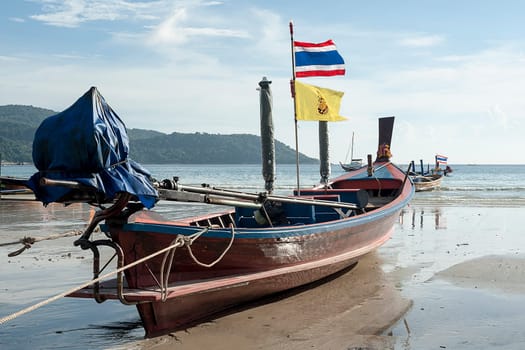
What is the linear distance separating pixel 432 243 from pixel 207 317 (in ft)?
25.7

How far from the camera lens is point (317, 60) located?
1226cm

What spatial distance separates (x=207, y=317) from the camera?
732cm

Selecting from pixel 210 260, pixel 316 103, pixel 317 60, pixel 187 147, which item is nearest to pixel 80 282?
pixel 210 260

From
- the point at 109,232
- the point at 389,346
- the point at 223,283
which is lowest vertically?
the point at 389,346

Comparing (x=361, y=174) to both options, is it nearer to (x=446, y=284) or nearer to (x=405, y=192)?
(x=405, y=192)

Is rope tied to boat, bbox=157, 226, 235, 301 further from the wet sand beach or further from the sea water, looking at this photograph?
the sea water

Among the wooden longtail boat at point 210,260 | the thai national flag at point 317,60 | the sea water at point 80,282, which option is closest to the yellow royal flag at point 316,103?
the thai national flag at point 317,60

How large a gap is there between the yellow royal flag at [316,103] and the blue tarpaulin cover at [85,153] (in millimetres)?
6012

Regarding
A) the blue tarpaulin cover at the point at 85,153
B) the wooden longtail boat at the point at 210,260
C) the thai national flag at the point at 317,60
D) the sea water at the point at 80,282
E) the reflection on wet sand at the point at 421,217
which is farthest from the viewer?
the reflection on wet sand at the point at 421,217

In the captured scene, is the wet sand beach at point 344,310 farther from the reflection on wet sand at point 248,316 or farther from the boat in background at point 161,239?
the boat in background at point 161,239

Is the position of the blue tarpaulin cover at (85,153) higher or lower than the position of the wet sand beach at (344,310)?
higher

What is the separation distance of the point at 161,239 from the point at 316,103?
6036 millimetres

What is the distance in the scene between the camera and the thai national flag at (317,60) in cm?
1220

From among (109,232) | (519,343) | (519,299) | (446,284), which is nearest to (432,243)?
(446,284)
